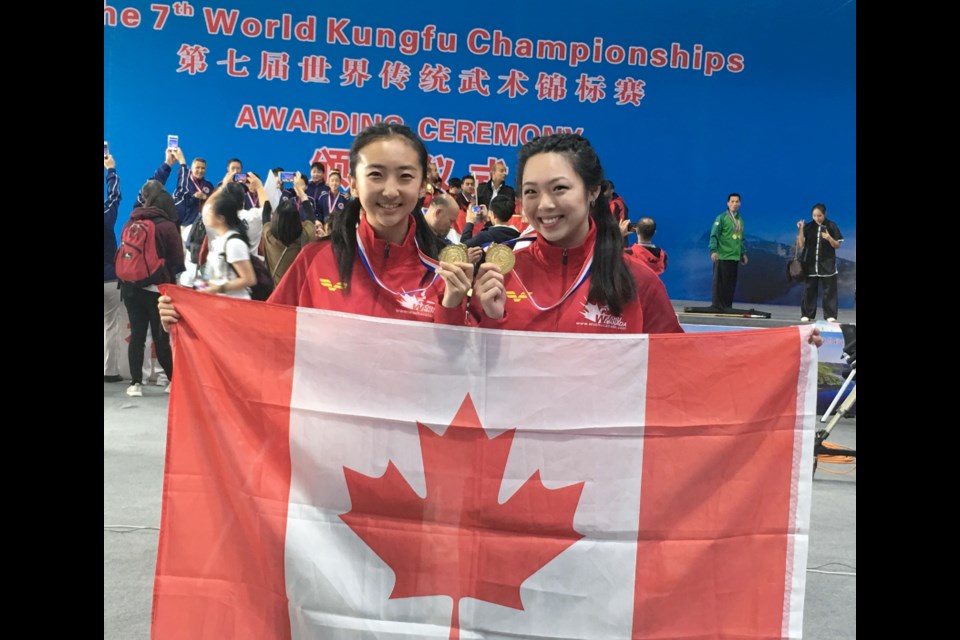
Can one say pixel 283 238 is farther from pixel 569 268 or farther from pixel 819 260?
pixel 819 260

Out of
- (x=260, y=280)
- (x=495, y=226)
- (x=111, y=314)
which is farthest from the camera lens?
(x=111, y=314)

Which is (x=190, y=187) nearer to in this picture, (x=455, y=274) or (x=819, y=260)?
(x=455, y=274)

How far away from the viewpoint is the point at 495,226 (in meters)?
3.67

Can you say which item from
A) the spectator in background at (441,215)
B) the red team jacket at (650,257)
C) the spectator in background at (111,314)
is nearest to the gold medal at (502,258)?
the spectator in background at (441,215)

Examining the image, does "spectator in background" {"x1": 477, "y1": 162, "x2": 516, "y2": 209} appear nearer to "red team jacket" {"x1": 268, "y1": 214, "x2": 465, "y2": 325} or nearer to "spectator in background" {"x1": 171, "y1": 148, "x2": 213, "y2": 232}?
"spectator in background" {"x1": 171, "y1": 148, "x2": 213, "y2": 232}

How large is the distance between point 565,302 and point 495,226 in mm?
1469

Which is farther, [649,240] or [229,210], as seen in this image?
[649,240]

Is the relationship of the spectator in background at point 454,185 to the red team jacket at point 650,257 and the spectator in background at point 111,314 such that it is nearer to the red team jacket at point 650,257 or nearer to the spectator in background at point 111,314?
the red team jacket at point 650,257

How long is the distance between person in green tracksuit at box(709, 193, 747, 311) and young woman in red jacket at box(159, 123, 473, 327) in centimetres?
456

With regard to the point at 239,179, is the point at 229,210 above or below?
below

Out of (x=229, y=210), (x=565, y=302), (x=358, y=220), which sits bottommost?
(x=565, y=302)

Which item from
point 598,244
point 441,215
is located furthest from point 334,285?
point 441,215

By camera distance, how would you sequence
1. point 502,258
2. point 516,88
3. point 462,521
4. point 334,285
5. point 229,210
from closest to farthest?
point 462,521, point 502,258, point 334,285, point 229,210, point 516,88

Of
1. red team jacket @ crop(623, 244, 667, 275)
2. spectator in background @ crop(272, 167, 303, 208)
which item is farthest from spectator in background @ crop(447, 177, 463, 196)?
red team jacket @ crop(623, 244, 667, 275)
